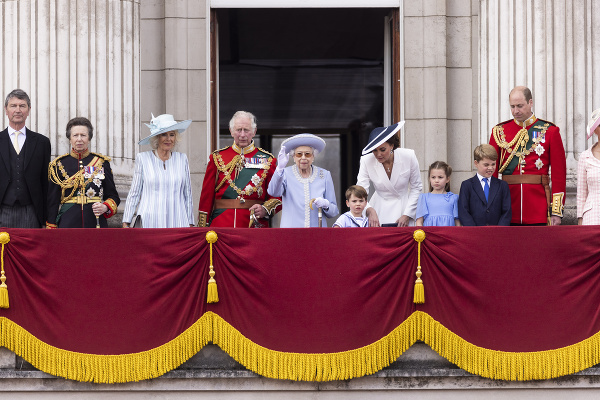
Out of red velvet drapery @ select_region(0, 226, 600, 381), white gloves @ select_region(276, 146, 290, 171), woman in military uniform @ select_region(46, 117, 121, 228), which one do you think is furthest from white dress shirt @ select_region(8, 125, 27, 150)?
white gloves @ select_region(276, 146, 290, 171)

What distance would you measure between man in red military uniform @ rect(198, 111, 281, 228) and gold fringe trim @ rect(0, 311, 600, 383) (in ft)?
4.86

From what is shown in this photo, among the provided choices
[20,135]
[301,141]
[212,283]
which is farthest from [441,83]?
[20,135]

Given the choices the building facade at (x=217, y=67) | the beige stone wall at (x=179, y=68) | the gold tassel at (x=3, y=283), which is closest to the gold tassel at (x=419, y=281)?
the gold tassel at (x=3, y=283)

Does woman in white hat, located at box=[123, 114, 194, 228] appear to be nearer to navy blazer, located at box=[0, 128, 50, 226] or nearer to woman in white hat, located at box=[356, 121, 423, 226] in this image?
navy blazer, located at box=[0, 128, 50, 226]

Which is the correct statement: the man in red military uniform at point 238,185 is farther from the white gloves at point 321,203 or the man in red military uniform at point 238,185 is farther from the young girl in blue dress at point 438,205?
the young girl in blue dress at point 438,205

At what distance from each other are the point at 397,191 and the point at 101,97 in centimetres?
340

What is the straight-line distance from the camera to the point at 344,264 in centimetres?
783

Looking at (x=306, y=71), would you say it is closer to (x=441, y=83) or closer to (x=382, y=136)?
(x=441, y=83)

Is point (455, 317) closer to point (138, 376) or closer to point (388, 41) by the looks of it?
point (138, 376)

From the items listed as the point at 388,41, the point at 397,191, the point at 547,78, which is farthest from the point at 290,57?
the point at 397,191

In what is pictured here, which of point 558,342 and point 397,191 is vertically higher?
point 397,191

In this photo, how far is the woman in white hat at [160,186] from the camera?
8.68 m

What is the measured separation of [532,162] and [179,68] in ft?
13.7

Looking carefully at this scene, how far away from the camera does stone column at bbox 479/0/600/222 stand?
10727mm
